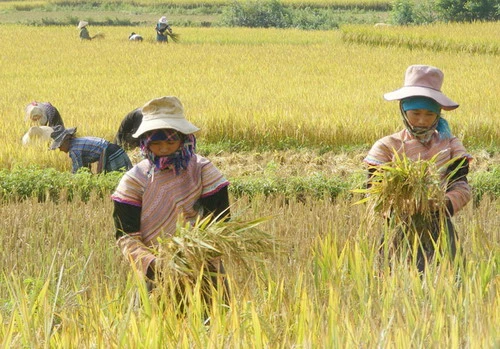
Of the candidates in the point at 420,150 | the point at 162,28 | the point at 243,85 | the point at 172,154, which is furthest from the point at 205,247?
the point at 162,28

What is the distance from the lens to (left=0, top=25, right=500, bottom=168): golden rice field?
414 inches

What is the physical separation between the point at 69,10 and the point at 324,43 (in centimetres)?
2149

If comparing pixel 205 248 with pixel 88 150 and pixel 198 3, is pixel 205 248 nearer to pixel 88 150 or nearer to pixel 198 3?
pixel 88 150

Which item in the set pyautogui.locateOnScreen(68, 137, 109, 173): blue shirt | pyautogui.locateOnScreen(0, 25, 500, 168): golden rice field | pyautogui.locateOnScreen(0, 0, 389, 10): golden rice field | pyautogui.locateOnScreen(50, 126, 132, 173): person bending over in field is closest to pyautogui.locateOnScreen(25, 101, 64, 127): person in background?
pyautogui.locateOnScreen(0, 25, 500, 168): golden rice field

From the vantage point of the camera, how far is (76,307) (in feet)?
9.21

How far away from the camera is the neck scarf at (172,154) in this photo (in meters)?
3.48

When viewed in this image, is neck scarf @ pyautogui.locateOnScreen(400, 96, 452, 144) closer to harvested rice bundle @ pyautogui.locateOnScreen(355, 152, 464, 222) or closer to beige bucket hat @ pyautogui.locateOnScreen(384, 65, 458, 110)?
beige bucket hat @ pyautogui.locateOnScreen(384, 65, 458, 110)

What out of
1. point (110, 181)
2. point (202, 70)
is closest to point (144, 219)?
point (110, 181)

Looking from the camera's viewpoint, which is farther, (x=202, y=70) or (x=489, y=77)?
(x=202, y=70)

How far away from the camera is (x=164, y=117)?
3.48m

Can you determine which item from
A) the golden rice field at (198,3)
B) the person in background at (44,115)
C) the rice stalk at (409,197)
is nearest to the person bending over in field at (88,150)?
the person in background at (44,115)

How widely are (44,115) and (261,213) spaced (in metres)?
3.77

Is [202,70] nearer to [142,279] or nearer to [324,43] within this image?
[324,43]

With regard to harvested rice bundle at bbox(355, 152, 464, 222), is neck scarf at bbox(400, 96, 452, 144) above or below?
above
